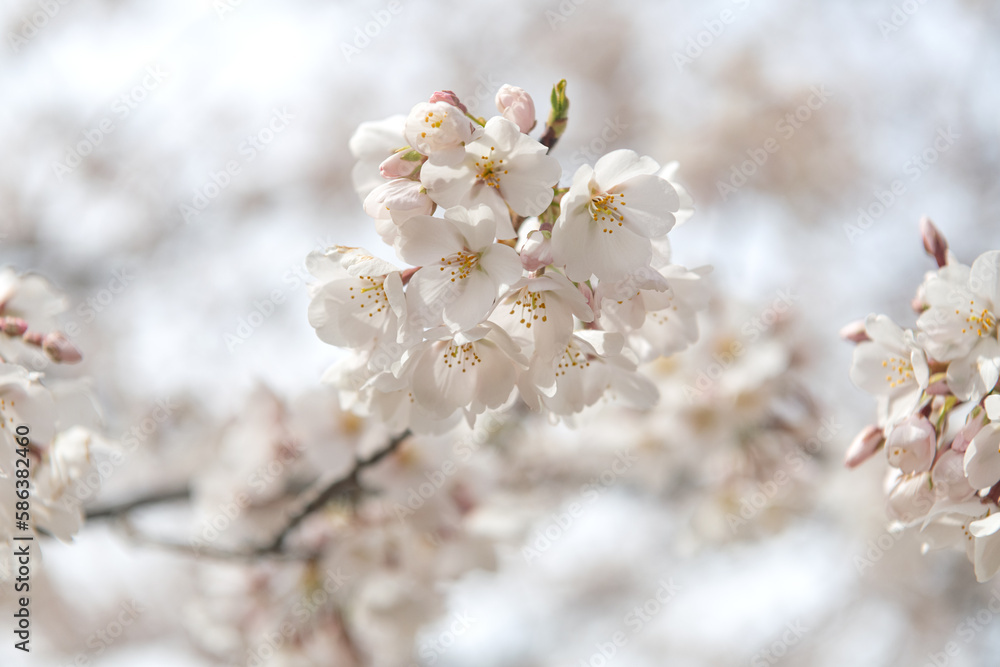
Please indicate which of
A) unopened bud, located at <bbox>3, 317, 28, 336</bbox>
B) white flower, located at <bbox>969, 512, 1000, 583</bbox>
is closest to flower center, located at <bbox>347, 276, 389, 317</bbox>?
unopened bud, located at <bbox>3, 317, 28, 336</bbox>

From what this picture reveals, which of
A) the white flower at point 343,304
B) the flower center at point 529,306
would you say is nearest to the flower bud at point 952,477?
the flower center at point 529,306

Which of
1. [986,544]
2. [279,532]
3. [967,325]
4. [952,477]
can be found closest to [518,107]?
[967,325]

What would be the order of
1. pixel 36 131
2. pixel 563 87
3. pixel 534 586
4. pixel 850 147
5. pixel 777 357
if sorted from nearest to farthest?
pixel 563 87
pixel 777 357
pixel 36 131
pixel 850 147
pixel 534 586

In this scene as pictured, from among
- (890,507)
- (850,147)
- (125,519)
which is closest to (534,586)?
(850,147)

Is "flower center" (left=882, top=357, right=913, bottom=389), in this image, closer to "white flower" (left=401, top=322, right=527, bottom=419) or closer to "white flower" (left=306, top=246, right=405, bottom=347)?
"white flower" (left=401, top=322, right=527, bottom=419)

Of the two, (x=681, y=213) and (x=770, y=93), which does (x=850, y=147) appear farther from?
(x=681, y=213)

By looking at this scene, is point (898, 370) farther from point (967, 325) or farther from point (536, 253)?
point (536, 253)
